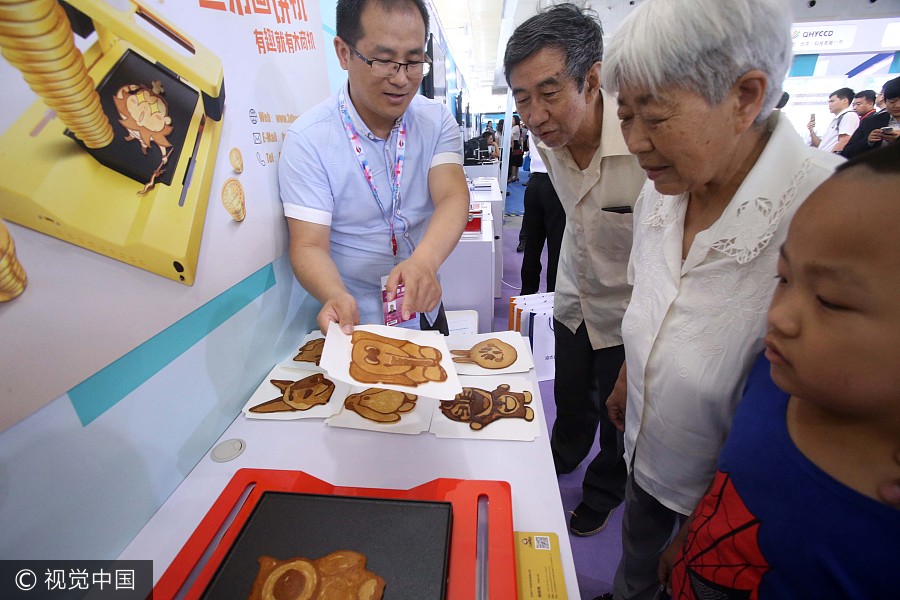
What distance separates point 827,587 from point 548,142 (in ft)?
3.71

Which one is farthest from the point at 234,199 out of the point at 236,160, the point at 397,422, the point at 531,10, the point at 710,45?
the point at 531,10

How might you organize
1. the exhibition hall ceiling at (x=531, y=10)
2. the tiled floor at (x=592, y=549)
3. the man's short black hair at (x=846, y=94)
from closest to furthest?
the tiled floor at (x=592, y=549)
the man's short black hair at (x=846, y=94)
the exhibition hall ceiling at (x=531, y=10)

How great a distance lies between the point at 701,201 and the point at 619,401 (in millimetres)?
588

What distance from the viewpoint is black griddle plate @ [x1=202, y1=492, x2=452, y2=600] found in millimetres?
621

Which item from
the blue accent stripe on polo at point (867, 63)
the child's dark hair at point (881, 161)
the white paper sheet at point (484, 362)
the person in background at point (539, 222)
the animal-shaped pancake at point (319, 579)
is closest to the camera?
the child's dark hair at point (881, 161)

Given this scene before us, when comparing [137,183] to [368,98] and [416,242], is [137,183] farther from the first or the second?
[416,242]

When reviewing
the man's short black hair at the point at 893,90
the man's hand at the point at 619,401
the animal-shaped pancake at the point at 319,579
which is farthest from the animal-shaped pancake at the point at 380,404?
the man's short black hair at the point at 893,90

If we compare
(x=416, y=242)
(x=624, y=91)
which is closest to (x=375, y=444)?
(x=416, y=242)

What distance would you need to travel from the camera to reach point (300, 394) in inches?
46.8

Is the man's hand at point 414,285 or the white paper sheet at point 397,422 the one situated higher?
the man's hand at point 414,285

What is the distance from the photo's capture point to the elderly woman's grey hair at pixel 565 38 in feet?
3.59

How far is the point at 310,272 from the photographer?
46.0 inches

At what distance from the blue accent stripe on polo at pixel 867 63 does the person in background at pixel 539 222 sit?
6937mm

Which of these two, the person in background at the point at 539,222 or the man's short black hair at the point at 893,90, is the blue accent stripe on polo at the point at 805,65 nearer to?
the man's short black hair at the point at 893,90
